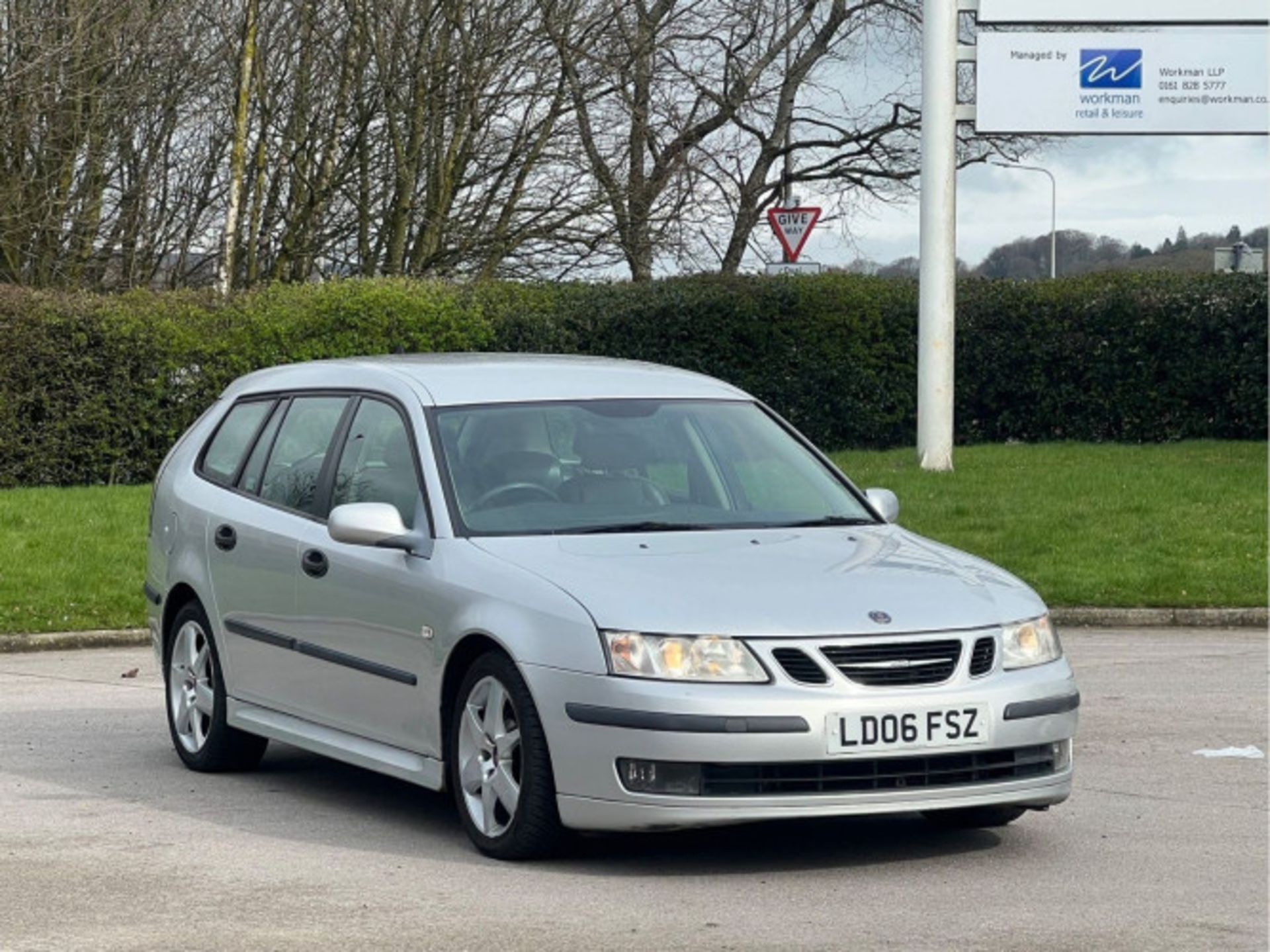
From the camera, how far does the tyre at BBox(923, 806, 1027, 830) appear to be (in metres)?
8.23

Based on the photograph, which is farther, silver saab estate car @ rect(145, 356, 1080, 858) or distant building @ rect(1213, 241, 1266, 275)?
A: distant building @ rect(1213, 241, 1266, 275)

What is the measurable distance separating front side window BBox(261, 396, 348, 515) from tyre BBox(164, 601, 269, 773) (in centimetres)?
68

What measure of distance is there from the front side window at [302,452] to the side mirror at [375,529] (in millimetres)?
910

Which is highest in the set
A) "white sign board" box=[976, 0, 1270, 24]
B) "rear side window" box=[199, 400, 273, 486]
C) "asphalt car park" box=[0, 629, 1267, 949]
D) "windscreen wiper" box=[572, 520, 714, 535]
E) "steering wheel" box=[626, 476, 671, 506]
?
"white sign board" box=[976, 0, 1270, 24]

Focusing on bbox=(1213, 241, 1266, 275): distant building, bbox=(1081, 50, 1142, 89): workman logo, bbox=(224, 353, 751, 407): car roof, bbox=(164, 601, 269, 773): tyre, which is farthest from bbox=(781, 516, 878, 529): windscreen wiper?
bbox=(1213, 241, 1266, 275): distant building

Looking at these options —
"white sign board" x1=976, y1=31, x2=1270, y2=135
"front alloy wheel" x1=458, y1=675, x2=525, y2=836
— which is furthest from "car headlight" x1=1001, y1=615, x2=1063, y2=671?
"white sign board" x1=976, y1=31, x2=1270, y2=135

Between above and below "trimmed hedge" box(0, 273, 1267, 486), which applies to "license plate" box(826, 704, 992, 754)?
below

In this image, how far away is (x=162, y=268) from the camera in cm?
3256

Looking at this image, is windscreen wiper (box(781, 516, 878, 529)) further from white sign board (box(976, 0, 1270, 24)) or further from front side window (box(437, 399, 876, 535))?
white sign board (box(976, 0, 1270, 24))

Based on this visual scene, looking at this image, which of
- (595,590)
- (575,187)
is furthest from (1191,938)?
(575,187)

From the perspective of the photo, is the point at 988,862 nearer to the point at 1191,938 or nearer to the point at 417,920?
the point at 1191,938

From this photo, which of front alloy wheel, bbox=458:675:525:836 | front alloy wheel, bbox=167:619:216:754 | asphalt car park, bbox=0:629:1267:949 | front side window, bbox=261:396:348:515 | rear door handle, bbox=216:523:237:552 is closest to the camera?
asphalt car park, bbox=0:629:1267:949

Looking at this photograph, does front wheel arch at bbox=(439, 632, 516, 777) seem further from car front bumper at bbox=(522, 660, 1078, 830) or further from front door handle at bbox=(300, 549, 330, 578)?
front door handle at bbox=(300, 549, 330, 578)

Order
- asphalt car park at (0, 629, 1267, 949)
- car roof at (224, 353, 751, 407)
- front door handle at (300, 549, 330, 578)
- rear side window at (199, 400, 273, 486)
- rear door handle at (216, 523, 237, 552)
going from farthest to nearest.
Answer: rear side window at (199, 400, 273, 486)
rear door handle at (216, 523, 237, 552)
car roof at (224, 353, 751, 407)
front door handle at (300, 549, 330, 578)
asphalt car park at (0, 629, 1267, 949)
